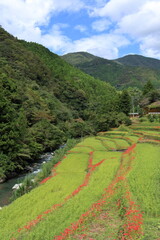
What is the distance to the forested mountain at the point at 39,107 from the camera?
31.3 meters

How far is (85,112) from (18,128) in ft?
204

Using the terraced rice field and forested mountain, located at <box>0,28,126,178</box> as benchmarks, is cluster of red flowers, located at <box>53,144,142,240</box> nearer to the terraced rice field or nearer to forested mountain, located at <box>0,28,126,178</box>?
the terraced rice field

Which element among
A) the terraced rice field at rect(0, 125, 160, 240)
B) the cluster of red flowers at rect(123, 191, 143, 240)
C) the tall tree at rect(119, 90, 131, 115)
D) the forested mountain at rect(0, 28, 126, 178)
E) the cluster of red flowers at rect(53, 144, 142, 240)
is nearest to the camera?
the cluster of red flowers at rect(123, 191, 143, 240)

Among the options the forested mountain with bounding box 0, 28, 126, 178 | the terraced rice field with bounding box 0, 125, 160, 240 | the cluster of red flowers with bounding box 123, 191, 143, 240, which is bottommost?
the terraced rice field with bounding box 0, 125, 160, 240

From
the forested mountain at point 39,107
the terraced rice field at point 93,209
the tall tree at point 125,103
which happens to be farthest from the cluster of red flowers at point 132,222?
the tall tree at point 125,103

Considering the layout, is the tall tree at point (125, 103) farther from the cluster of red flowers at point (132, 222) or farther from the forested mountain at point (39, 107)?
the cluster of red flowers at point (132, 222)

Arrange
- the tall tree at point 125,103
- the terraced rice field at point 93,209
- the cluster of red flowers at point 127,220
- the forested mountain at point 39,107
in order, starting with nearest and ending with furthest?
the cluster of red flowers at point 127,220, the terraced rice field at point 93,209, the forested mountain at point 39,107, the tall tree at point 125,103

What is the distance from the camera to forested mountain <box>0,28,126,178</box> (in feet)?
103

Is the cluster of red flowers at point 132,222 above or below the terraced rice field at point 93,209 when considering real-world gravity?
above

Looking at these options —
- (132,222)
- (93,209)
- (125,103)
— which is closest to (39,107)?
(125,103)

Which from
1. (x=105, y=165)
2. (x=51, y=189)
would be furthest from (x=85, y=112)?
(x=51, y=189)

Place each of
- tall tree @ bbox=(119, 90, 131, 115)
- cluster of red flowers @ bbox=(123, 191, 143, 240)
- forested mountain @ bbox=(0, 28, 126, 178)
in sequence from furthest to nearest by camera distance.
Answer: tall tree @ bbox=(119, 90, 131, 115), forested mountain @ bbox=(0, 28, 126, 178), cluster of red flowers @ bbox=(123, 191, 143, 240)

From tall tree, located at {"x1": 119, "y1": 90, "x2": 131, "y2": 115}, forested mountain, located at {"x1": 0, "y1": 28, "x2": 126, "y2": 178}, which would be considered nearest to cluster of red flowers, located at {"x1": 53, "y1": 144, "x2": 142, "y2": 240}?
forested mountain, located at {"x1": 0, "y1": 28, "x2": 126, "y2": 178}

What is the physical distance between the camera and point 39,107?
193 ft
